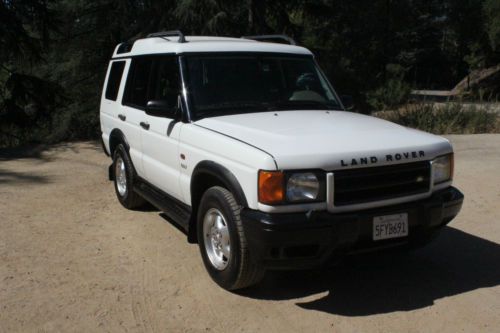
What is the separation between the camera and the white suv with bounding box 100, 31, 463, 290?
3674mm

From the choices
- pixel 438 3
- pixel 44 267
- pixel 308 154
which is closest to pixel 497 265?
pixel 308 154

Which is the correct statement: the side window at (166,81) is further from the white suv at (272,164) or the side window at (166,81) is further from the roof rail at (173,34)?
the roof rail at (173,34)

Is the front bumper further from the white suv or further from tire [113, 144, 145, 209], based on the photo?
tire [113, 144, 145, 209]

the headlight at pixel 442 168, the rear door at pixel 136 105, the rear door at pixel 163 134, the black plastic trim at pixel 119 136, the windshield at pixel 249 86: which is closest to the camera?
the headlight at pixel 442 168

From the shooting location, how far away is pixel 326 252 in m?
3.71

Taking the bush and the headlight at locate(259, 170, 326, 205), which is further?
the bush

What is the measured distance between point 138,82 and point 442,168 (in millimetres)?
3435

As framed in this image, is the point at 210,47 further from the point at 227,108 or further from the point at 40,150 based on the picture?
the point at 40,150

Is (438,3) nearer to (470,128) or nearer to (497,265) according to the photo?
(470,128)

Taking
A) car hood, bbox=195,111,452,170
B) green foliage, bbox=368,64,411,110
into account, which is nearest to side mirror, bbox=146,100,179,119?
car hood, bbox=195,111,452,170

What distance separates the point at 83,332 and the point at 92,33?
14.0m

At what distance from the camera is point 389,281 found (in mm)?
4500

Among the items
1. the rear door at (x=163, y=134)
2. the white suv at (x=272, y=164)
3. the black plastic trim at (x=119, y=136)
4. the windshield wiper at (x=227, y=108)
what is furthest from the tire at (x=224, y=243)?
the black plastic trim at (x=119, y=136)

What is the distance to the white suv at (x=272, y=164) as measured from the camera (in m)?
3.67
